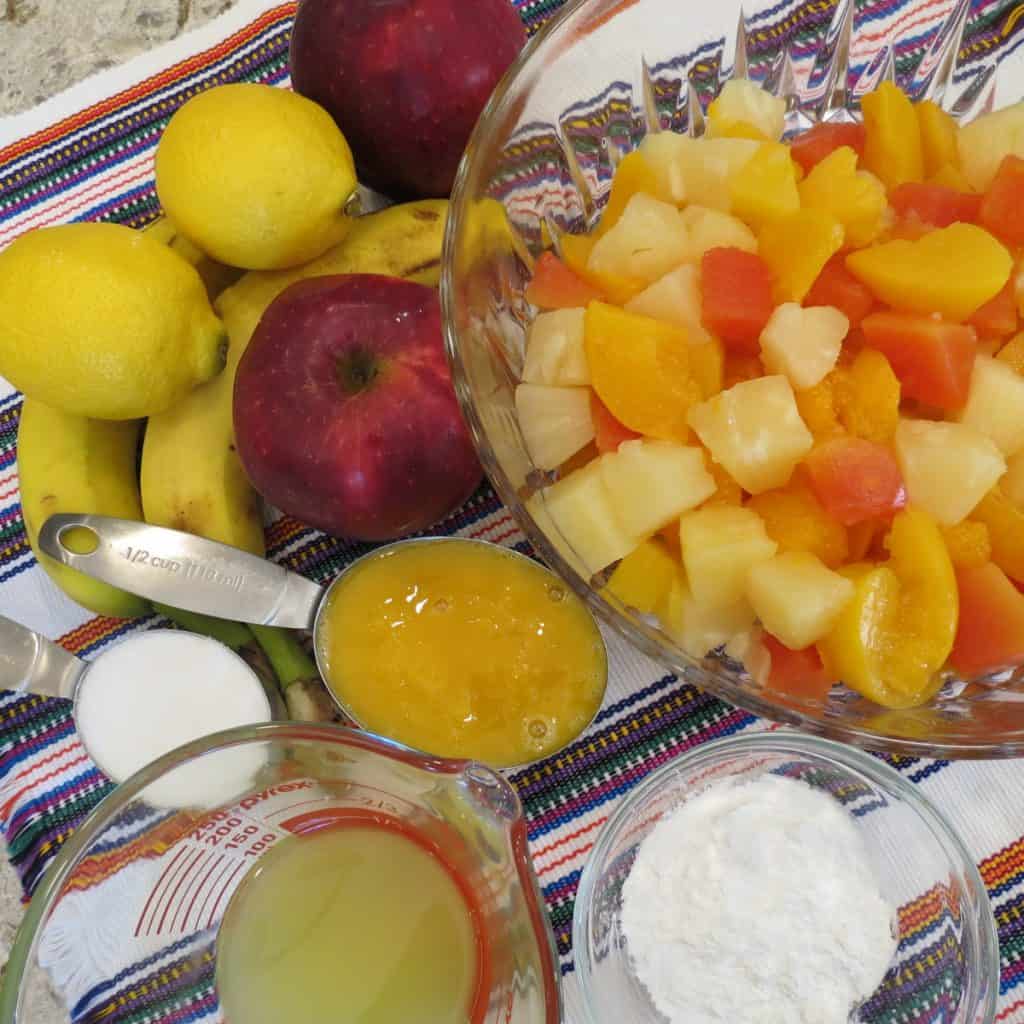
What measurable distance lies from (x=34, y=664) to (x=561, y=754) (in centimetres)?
58

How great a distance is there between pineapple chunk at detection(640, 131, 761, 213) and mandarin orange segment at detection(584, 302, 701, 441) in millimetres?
177

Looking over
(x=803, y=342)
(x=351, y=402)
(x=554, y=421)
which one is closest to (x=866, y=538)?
(x=803, y=342)

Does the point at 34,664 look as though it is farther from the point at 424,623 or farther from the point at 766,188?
the point at 766,188

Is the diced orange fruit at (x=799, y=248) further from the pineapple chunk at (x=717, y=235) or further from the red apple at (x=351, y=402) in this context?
the red apple at (x=351, y=402)

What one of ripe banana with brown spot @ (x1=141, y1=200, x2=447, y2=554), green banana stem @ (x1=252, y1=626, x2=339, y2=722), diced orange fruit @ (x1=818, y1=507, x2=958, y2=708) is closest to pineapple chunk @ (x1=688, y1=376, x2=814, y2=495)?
diced orange fruit @ (x1=818, y1=507, x2=958, y2=708)

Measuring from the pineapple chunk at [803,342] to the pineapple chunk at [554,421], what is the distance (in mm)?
167

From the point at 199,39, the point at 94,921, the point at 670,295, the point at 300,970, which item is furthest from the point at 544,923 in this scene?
the point at 199,39

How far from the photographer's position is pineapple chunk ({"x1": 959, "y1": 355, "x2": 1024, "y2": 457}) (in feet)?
2.78

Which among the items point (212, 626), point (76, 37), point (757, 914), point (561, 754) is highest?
point (76, 37)

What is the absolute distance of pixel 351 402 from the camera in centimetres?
99

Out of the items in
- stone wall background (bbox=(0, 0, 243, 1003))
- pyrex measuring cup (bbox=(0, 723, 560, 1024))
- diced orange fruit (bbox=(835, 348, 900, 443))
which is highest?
stone wall background (bbox=(0, 0, 243, 1003))

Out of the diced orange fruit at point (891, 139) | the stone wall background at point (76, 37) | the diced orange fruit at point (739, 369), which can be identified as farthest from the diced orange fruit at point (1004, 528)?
the stone wall background at point (76, 37)

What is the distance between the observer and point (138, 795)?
83cm

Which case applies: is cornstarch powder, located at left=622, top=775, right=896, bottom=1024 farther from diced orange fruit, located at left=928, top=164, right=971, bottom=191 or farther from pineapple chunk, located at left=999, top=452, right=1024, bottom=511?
diced orange fruit, located at left=928, top=164, right=971, bottom=191
